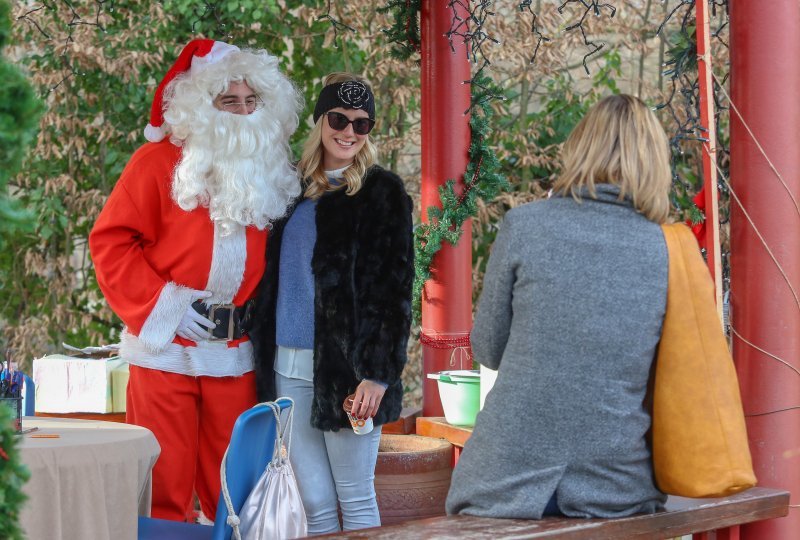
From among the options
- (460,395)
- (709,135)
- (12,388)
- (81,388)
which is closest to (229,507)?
(12,388)

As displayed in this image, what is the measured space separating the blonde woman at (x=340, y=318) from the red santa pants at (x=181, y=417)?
0.59 ft

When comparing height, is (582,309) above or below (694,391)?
above

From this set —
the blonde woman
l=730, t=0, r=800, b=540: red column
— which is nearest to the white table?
the blonde woman

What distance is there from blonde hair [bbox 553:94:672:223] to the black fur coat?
38.0 inches

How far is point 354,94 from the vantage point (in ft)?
12.0

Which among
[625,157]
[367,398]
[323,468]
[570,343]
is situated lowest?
[323,468]

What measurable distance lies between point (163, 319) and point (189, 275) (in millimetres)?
194

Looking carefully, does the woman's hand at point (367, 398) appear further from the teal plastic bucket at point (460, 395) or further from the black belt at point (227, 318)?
the teal plastic bucket at point (460, 395)

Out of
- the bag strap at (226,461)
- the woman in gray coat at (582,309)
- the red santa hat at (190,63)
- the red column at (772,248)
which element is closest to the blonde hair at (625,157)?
the woman in gray coat at (582,309)

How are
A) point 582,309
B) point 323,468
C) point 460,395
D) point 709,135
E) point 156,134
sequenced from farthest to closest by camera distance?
point 460,395
point 156,134
point 323,468
point 709,135
point 582,309

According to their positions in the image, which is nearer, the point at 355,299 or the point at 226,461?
the point at 226,461

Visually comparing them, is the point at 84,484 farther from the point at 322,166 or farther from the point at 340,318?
the point at 322,166

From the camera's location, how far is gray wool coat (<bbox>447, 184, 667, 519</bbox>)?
2.66 meters

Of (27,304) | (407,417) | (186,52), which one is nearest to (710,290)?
(186,52)
